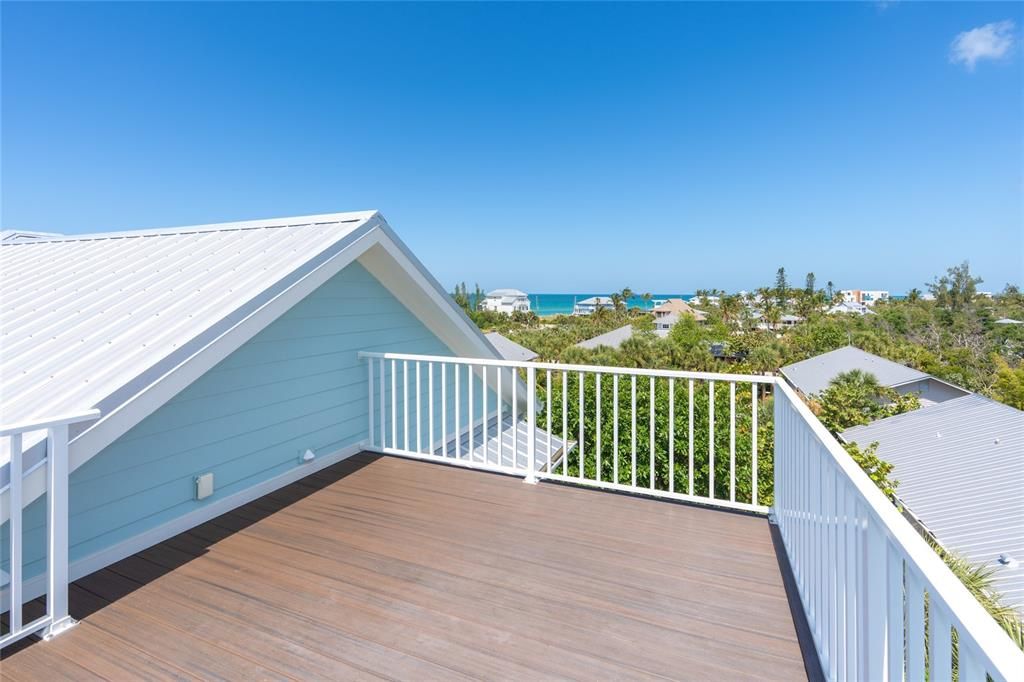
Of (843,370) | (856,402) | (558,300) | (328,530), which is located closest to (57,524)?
(328,530)

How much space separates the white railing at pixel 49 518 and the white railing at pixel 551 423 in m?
2.39

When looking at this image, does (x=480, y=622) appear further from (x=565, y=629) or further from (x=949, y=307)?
(x=949, y=307)

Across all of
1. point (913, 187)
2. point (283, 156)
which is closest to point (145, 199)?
point (283, 156)

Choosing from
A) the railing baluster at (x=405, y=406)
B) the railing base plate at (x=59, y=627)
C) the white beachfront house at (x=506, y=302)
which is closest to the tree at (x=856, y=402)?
the railing baluster at (x=405, y=406)

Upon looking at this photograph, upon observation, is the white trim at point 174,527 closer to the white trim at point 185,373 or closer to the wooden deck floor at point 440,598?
the wooden deck floor at point 440,598

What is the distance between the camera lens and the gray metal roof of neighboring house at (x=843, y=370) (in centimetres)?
2838

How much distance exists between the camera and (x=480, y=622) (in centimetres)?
224

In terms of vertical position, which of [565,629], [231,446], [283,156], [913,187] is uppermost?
[913,187]

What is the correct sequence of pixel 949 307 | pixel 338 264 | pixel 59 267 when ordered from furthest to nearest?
pixel 949 307 < pixel 59 267 < pixel 338 264

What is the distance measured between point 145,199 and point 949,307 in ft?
220

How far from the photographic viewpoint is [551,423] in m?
5.91

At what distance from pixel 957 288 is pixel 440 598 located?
6748 centimetres

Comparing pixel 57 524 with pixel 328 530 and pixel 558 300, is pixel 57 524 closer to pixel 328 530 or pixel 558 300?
pixel 328 530

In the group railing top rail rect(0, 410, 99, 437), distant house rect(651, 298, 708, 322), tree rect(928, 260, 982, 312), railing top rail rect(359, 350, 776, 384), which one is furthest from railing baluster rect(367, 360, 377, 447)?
tree rect(928, 260, 982, 312)
